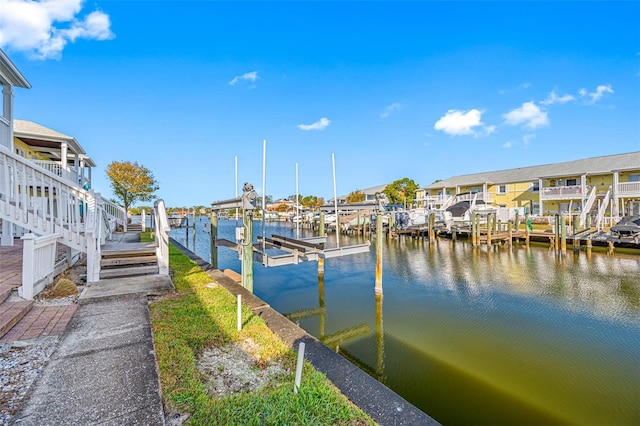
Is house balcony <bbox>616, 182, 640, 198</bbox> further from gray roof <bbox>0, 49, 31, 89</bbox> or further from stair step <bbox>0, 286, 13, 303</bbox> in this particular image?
gray roof <bbox>0, 49, 31, 89</bbox>

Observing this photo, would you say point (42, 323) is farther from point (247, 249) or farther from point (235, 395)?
point (247, 249)

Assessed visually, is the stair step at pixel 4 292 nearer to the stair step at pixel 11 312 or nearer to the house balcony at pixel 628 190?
the stair step at pixel 11 312

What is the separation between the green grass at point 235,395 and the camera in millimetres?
2703

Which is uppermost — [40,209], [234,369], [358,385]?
[40,209]

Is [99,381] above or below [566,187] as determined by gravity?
below

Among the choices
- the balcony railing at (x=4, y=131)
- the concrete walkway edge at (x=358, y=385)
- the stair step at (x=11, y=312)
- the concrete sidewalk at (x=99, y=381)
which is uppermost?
the balcony railing at (x=4, y=131)

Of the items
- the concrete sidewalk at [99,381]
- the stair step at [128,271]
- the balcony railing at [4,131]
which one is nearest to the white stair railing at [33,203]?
the stair step at [128,271]

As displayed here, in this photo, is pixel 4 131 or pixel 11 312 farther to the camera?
pixel 4 131

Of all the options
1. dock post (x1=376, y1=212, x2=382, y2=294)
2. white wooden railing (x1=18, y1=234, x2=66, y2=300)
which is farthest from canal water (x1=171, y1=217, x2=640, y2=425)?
white wooden railing (x1=18, y1=234, x2=66, y2=300)

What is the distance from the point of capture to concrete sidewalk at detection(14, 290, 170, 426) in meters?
2.50

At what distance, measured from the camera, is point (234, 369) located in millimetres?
3566

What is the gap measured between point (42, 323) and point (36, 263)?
5.43ft

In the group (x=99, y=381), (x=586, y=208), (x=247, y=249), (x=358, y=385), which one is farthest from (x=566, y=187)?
(x=99, y=381)

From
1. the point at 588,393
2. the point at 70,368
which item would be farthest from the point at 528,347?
the point at 70,368
